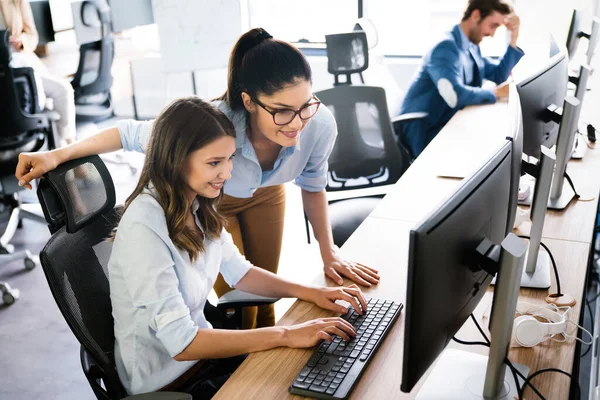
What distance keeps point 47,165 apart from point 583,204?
166 cm

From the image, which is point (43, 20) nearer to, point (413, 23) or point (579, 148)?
point (413, 23)

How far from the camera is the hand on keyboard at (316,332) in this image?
133 centimetres

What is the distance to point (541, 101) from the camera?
1660mm

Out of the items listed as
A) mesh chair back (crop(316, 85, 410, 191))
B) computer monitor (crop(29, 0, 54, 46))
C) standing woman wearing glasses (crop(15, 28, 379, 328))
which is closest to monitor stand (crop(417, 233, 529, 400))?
standing woman wearing glasses (crop(15, 28, 379, 328))

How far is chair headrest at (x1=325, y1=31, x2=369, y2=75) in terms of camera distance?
3330 millimetres

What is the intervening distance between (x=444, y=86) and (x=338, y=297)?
1949 mm

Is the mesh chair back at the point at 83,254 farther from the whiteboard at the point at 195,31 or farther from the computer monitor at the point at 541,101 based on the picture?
the whiteboard at the point at 195,31

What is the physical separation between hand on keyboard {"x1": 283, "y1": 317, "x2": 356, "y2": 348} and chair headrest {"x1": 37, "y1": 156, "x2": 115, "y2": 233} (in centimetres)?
52

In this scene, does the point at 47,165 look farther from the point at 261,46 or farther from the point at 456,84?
the point at 456,84

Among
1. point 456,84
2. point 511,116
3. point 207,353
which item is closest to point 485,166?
point 511,116

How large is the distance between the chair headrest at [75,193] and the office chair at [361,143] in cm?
139

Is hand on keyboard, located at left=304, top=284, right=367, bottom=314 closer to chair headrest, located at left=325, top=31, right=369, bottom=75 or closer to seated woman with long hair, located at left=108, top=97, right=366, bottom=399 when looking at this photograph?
seated woman with long hair, located at left=108, top=97, right=366, bottom=399

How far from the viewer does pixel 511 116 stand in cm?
131

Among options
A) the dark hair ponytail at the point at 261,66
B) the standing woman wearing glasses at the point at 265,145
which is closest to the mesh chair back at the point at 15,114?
the standing woman wearing glasses at the point at 265,145
